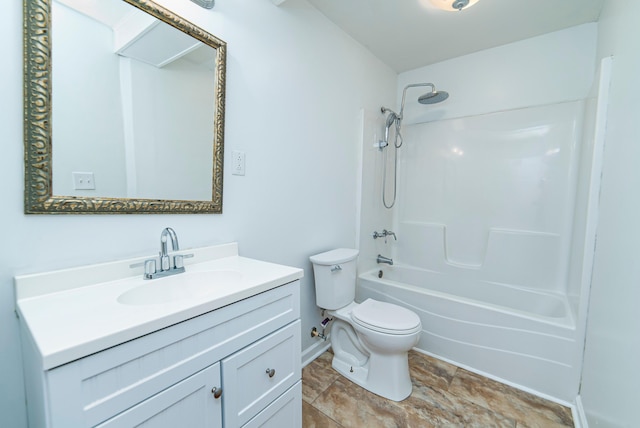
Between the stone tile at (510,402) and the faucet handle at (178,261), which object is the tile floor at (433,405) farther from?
the faucet handle at (178,261)

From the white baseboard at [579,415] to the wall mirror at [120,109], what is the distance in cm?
210

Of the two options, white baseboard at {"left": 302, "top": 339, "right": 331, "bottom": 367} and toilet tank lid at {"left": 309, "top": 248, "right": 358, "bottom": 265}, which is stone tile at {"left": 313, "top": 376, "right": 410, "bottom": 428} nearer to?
white baseboard at {"left": 302, "top": 339, "right": 331, "bottom": 367}

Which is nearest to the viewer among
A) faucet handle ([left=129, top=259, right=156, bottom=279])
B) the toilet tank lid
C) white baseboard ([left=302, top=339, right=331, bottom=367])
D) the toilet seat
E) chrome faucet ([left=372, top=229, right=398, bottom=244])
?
faucet handle ([left=129, top=259, right=156, bottom=279])

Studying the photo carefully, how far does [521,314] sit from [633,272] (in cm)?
87

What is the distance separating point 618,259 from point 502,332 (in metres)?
0.85

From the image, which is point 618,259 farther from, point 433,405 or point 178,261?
point 178,261

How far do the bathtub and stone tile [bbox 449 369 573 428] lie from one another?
0.22 feet

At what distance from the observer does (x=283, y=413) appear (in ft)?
3.35

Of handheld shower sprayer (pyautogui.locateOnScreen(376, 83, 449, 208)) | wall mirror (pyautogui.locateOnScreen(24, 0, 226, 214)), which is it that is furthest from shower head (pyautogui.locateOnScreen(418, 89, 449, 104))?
wall mirror (pyautogui.locateOnScreen(24, 0, 226, 214))

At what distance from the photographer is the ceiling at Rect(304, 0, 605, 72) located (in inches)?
66.0

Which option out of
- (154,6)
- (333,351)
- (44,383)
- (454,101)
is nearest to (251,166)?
(154,6)

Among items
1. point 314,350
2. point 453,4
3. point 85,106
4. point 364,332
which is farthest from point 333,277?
point 453,4

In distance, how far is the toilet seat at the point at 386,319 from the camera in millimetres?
1450

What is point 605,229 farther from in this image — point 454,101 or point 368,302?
point 454,101
